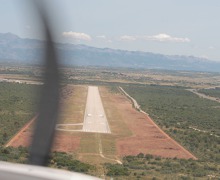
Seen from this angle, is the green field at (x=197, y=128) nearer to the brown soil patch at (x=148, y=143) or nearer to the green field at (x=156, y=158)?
the green field at (x=156, y=158)

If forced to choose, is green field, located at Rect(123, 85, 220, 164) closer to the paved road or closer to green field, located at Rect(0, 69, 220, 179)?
green field, located at Rect(0, 69, 220, 179)

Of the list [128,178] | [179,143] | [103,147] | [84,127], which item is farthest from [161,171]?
[84,127]

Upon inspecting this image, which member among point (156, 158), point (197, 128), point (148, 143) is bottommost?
point (197, 128)

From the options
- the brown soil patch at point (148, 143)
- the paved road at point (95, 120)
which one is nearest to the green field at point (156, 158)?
the brown soil patch at point (148, 143)

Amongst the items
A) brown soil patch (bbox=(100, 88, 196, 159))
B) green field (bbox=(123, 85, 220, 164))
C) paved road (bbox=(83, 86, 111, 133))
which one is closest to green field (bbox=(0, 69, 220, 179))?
green field (bbox=(123, 85, 220, 164))

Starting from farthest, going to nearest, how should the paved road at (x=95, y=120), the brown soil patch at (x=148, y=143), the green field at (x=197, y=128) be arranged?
the paved road at (x=95, y=120) < the green field at (x=197, y=128) < the brown soil patch at (x=148, y=143)

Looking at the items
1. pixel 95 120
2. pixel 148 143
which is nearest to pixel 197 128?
pixel 95 120

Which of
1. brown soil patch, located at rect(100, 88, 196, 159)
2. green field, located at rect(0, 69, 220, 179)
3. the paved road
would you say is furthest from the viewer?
the paved road

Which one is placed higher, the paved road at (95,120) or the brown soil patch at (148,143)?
the brown soil patch at (148,143)

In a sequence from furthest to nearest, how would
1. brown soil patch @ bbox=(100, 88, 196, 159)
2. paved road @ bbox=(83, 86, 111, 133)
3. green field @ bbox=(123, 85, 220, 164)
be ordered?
paved road @ bbox=(83, 86, 111, 133)
green field @ bbox=(123, 85, 220, 164)
brown soil patch @ bbox=(100, 88, 196, 159)

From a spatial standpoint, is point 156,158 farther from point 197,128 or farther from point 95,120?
point 197,128

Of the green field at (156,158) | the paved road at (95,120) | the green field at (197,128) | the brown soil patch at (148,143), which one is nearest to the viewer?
the green field at (156,158)

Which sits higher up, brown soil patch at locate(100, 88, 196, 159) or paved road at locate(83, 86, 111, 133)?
brown soil patch at locate(100, 88, 196, 159)
